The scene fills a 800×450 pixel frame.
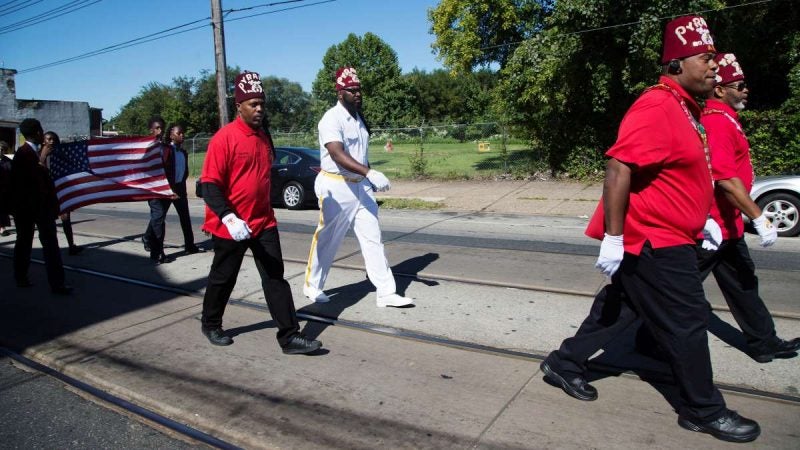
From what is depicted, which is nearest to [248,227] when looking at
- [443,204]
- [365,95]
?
[443,204]

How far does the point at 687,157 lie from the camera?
2930 millimetres

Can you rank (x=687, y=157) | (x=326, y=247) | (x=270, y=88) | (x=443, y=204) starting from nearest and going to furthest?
(x=687, y=157) < (x=326, y=247) < (x=443, y=204) < (x=270, y=88)

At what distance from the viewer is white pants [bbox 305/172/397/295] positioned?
5.40 metres

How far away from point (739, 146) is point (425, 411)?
2.62 m

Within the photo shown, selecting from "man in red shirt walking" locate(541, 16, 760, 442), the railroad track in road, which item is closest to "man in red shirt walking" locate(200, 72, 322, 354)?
the railroad track in road

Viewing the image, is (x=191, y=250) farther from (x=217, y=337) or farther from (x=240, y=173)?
(x=240, y=173)

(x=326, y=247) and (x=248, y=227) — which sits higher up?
(x=248, y=227)

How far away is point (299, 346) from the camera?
4.40m

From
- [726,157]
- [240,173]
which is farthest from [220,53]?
[726,157]

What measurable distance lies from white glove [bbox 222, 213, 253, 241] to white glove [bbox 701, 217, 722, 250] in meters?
2.96

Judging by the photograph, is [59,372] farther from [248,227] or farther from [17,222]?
[17,222]

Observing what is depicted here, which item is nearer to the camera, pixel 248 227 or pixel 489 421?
pixel 489 421

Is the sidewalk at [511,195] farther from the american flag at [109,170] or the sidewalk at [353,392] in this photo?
the sidewalk at [353,392]

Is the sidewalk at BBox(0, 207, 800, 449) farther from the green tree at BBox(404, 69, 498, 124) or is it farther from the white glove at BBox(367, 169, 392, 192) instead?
the green tree at BBox(404, 69, 498, 124)
